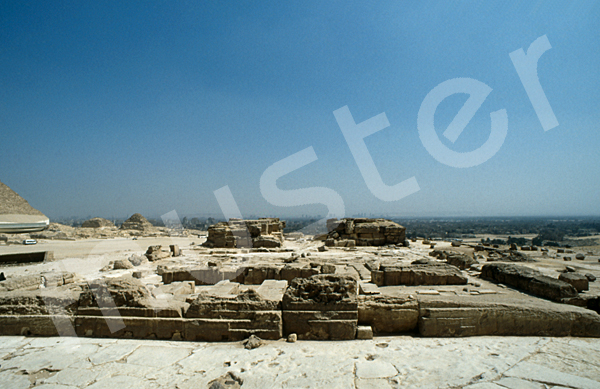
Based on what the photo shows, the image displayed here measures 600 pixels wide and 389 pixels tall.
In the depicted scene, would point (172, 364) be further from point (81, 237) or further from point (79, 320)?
point (81, 237)

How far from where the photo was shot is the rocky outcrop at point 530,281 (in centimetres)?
604

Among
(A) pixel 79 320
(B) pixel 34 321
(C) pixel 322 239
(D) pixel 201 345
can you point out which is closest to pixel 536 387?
(D) pixel 201 345

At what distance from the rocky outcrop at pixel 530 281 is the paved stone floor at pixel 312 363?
230 cm

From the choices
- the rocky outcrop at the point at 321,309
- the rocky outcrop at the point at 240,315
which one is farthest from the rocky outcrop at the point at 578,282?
the rocky outcrop at the point at 240,315

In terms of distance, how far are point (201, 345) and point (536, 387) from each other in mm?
4185

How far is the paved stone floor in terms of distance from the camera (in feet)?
10.2

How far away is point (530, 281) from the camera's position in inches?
275

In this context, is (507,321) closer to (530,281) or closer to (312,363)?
(312,363)

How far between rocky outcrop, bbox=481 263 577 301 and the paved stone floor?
2.30 meters

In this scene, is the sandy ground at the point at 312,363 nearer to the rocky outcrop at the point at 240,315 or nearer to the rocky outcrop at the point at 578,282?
the rocky outcrop at the point at 240,315

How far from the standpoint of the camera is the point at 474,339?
419cm

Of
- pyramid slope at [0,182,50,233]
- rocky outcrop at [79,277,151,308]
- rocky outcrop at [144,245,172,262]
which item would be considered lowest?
rocky outcrop at [144,245,172,262]

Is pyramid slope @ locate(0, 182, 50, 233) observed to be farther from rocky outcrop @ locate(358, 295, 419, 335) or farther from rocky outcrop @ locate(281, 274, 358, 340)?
rocky outcrop @ locate(358, 295, 419, 335)

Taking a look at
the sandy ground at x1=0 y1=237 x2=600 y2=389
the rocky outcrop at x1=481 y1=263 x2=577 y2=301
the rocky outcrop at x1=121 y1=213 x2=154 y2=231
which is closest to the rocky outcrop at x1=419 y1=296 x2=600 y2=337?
the sandy ground at x1=0 y1=237 x2=600 y2=389
